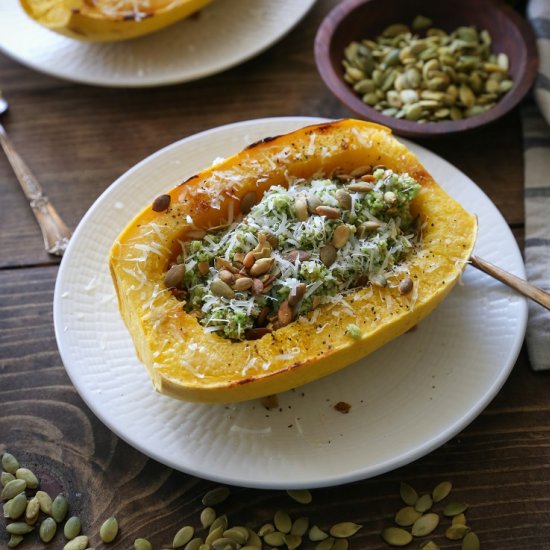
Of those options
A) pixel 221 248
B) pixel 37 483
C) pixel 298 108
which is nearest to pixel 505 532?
pixel 221 248

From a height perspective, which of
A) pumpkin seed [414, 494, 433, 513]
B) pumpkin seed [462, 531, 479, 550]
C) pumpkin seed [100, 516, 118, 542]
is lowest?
pumpkin seed [462, 531, 479, 550]

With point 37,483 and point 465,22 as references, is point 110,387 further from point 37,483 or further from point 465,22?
point 465,22

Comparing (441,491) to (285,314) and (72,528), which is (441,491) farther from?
(72,528)

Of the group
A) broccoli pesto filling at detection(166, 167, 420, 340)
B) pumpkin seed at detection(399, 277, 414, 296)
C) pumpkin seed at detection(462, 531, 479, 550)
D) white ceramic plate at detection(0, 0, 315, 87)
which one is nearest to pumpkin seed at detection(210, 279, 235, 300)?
broccoli pesto filling at detection(166, 167, 420, 340)

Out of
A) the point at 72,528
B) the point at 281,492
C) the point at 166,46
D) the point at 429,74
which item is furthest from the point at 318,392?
the point at 166,46

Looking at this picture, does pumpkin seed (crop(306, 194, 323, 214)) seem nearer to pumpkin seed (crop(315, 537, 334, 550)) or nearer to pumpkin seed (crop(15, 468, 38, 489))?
pumpkin seed (crop(315, 537, 334, 550))

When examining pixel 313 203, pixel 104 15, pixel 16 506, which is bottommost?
pixel 16 506
